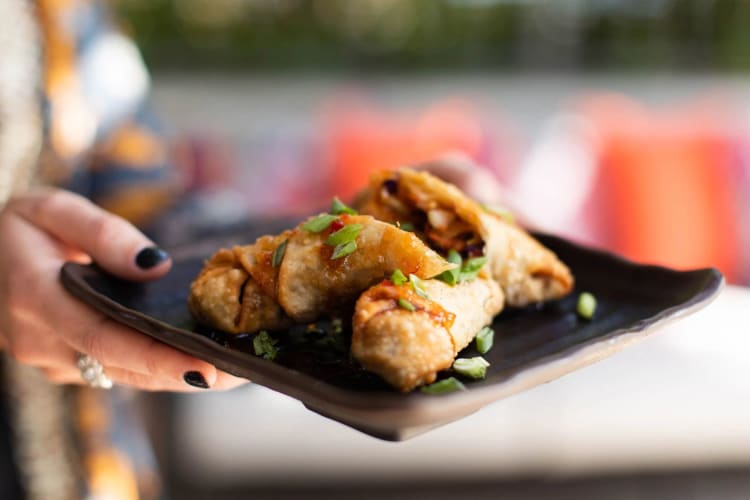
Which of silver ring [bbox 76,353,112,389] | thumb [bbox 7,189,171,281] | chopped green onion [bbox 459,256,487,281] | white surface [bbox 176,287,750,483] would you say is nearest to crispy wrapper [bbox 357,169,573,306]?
chopped green onion [bbox 459,256,487,281]

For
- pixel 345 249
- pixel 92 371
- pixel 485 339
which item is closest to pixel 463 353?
pixel 485 339

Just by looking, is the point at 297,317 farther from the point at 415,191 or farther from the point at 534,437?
the point at 534,437

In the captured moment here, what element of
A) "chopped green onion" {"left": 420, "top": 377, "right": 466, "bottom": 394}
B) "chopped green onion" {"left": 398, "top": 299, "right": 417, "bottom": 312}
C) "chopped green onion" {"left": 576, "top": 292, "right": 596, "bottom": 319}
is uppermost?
"chopped green onion" {"left": 398, "top": 299, "right": 417, "bottom": 312}

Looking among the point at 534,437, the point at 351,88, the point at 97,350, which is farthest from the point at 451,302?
the point at 351,88

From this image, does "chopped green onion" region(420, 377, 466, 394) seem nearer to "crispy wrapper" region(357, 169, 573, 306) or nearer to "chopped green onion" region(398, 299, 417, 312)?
"chopped green onion" region(398, 299, 417, 312)

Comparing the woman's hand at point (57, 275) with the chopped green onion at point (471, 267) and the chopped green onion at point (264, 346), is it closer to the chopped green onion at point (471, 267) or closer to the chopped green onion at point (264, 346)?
the chopped green onion at point (264, 346)

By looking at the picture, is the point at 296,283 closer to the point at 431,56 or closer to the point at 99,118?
the point at 99,118

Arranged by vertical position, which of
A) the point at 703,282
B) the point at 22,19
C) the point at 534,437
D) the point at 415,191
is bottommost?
the point at 534,437
